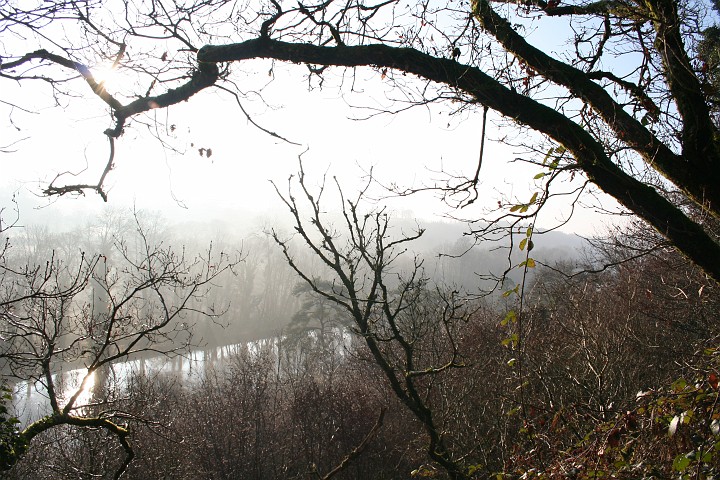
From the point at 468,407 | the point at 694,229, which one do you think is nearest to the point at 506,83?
the point at 694,229

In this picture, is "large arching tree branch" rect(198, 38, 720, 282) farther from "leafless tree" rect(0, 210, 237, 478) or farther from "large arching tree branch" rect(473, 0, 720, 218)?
"leafless tree" rect(0, 210, 237, 478)

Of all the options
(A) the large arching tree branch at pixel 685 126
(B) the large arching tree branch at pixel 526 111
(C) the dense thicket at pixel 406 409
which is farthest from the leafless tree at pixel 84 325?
(A) the large arching tree branch at pixel 685 126

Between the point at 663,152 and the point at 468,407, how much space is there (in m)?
10.7

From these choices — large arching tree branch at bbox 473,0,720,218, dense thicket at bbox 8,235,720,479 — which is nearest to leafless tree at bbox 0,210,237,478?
dense thicket at bbox 8,235,720,479

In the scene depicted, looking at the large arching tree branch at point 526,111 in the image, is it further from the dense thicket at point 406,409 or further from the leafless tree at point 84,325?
the dense thicket at point 406,409

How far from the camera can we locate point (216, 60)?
9.60 feet

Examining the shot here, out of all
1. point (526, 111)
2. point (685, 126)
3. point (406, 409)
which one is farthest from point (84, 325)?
point (406, 409)

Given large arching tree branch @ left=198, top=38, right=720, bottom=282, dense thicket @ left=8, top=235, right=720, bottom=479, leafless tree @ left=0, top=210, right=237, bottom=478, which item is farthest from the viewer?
dense thicket @ left=8, top=235, right=720, bottom=479

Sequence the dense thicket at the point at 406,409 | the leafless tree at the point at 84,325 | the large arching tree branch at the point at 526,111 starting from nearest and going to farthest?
the large arching tree branch at the point at 526,111 → the leafless tree at the point at 84,325 → the dense thicket at the point at 406,409

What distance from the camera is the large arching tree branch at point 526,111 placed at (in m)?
2.76

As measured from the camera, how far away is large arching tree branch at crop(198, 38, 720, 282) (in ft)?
9.05

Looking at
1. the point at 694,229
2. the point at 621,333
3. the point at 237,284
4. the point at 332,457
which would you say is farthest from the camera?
the point at 237,284

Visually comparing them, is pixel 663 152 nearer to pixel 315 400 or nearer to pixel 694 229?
pixel 694 229

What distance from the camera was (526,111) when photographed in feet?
9.47
